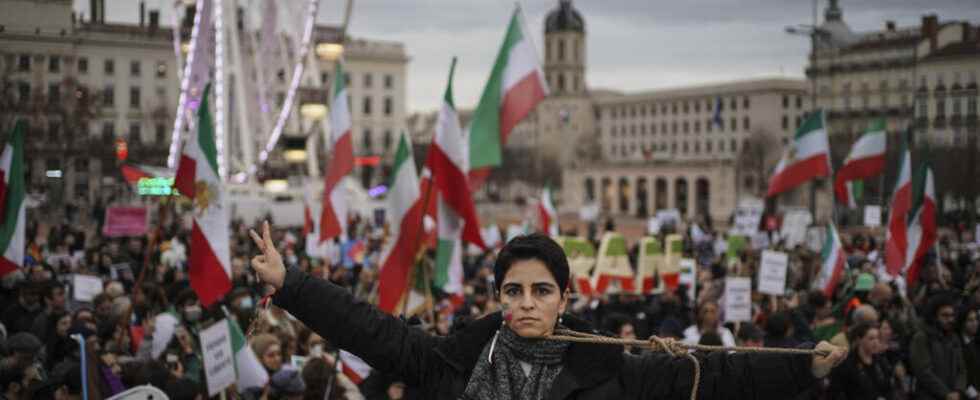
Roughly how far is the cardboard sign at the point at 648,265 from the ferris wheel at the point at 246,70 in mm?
14264

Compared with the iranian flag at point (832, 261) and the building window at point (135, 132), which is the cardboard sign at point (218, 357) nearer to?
the iranian flag at point (832, 261)

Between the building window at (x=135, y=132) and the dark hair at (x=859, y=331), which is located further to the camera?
the building window at (x=135, y=132)

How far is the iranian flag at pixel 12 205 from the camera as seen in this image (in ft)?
30.6

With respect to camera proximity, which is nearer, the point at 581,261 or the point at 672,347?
the point at 672,347

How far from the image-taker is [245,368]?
24.1 ft

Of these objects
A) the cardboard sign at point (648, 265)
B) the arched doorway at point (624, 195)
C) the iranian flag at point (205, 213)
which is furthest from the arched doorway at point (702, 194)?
the iranian flag at point (205, 213)

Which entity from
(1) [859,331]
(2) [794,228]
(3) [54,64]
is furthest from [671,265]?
(2) [794,228]

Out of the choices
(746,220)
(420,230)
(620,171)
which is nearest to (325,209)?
(420,230)

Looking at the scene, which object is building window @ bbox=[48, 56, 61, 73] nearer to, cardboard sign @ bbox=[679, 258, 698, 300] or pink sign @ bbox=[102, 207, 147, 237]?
pink sign @ bbox=[102, 207, 147, 237]

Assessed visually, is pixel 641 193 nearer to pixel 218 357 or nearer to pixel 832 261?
pixel 832 261

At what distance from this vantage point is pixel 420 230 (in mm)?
8648

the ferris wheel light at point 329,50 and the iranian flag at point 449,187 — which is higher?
the ferris wheel light at point 329,50

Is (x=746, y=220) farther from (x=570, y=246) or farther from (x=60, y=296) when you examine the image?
(x=60, y=296)

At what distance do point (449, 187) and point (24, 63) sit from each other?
4257 mm
